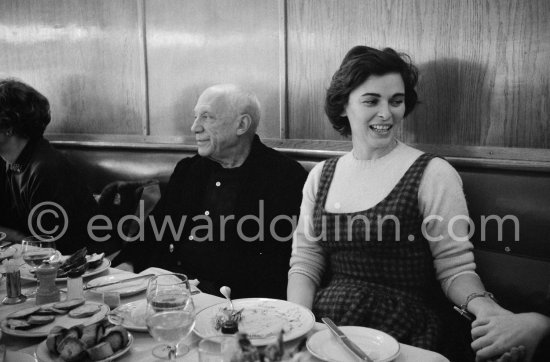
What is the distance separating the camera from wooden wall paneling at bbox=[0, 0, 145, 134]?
12.0 feet

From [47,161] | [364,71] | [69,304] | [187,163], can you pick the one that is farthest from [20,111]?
[364,71]

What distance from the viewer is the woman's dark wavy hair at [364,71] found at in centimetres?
192

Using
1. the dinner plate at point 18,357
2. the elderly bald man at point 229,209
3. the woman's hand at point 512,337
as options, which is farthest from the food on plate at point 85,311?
the woman's hand at point 512,337

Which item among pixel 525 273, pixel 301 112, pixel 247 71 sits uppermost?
pixel 247 71

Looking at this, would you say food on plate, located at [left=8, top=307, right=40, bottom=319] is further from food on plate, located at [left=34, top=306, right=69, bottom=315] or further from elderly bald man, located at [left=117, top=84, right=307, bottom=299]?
elderly bald man, located at [left=117, top=84, right=307, bottom=299]

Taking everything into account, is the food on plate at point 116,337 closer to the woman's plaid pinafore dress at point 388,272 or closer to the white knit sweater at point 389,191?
the woman's plaid pinafore dress at point 388,272

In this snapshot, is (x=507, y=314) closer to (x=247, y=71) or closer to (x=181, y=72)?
(x=247, y=71)

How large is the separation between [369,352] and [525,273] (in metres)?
0.98

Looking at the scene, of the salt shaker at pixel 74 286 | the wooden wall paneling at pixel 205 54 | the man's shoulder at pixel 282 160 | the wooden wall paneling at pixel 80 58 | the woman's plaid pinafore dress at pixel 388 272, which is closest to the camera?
the salt shaker at pixel 74 286

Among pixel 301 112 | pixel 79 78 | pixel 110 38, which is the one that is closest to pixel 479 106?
pixel 301 112

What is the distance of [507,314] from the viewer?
1417 millimetres

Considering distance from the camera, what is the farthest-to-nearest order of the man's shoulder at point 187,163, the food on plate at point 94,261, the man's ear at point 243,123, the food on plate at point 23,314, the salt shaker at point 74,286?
1. the man's shoulder at point 187,163
2. the man's ear at point 243,123
3. the food on plate at point 94,261
4. the salt shaker at point 74,286
5. the food on plate at point 23,314

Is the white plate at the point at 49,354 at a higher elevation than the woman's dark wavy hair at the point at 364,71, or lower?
lower

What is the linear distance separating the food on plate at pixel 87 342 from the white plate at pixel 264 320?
0.61 feet
